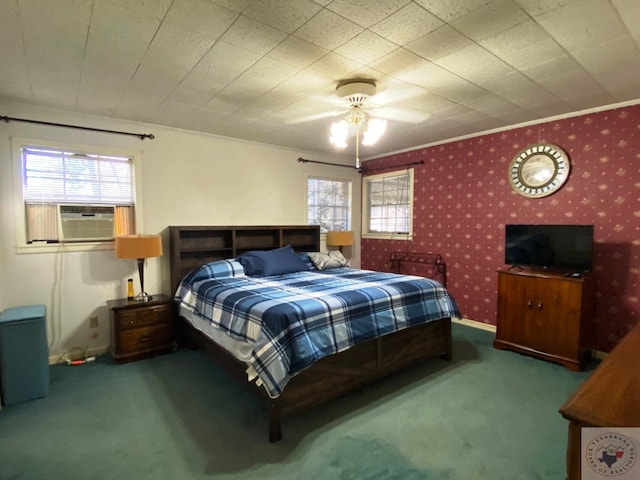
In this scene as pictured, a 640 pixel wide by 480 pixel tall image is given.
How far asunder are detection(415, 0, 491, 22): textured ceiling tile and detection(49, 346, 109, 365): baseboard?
396 centimetres

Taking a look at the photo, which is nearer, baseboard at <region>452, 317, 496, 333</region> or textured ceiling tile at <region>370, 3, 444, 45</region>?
textured ceiling tile at <region>370, 3, 444, 45</region>

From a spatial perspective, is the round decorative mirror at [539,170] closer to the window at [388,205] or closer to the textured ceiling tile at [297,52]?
the window at [388,205]

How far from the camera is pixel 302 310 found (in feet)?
7.43

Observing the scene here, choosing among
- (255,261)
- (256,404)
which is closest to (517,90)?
(255,261)

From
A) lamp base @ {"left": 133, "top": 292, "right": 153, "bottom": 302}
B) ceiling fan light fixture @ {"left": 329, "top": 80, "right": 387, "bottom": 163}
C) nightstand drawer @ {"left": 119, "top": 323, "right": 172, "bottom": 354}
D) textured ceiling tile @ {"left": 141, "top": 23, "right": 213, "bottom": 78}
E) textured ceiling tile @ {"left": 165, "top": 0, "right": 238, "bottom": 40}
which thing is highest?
textured ceiling tile @ {"left": 165, "top": 0, "right": 238, "bottom": 40}

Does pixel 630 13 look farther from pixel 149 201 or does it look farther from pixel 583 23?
pixel 149 201

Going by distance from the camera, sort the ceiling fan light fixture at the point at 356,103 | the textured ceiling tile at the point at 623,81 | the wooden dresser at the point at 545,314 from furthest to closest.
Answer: the wooden dresser at the point at 545,314 < the ceiling fan light fixture at the point at 356,103 < the textured ceiling tile at the point at 623,81

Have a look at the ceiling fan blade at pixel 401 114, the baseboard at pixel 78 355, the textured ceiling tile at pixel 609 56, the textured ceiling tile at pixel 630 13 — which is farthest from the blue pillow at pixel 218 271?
the textured ceiling tile at pixel 630 13

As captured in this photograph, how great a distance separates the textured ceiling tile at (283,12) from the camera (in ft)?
5.27

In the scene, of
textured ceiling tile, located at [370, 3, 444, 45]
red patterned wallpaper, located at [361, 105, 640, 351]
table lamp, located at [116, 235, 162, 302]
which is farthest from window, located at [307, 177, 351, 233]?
textured ceiling tile, located at [370, 3, 444, 45]

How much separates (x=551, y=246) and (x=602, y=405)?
107 inches

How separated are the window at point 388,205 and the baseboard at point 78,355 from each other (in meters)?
3.85

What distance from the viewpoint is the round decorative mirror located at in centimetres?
341

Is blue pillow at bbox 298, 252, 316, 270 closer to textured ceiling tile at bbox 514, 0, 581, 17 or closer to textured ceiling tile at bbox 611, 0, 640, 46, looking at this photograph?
textured ceiling tile at bbox 514, 0, 581, 17
